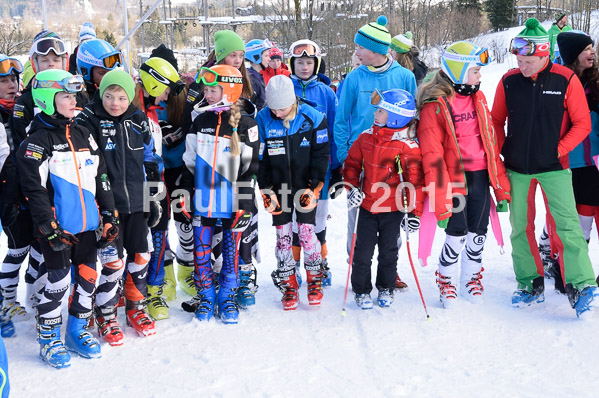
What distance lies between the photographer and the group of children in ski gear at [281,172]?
3.90 m

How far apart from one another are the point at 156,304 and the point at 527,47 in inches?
145

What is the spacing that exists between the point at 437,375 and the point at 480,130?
2032 mm

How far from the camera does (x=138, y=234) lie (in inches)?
160

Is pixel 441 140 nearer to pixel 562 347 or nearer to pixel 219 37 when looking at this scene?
pixel 562 347

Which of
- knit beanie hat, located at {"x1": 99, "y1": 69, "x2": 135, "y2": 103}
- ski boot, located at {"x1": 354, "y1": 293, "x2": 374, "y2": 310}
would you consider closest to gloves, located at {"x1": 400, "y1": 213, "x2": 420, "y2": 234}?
ski boot, located at {"x1": 354, "y1": 293, "x2": 374, "y2": 310}

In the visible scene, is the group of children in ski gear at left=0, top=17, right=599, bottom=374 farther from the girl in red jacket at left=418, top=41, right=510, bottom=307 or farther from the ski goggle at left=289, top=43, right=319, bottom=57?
the ski goggle at left=289, top=43, right=319, bottom=57

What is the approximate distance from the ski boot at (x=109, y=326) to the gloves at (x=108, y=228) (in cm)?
58

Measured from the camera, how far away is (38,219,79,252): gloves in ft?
11.2

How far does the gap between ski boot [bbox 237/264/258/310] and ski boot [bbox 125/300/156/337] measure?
0.82 metres

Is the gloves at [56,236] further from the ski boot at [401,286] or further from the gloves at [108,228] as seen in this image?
the ski boot at [401,286]

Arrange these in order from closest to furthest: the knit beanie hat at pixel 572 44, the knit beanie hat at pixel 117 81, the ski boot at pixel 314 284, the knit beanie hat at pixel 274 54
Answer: the knit beanie hat at pixel 117 81, the knit beanie hat at pixel 572 44, the ski boot at pixel 314 284, the knit beanie hat at pixel 274 54

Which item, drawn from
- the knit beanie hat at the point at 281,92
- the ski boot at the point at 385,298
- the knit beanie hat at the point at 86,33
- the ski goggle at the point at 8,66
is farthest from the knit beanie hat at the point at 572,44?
the ski goggle at the point at 8,66

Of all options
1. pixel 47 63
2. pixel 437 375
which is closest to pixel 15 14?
pixel 47 63

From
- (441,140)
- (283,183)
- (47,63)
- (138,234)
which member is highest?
(47,63)
